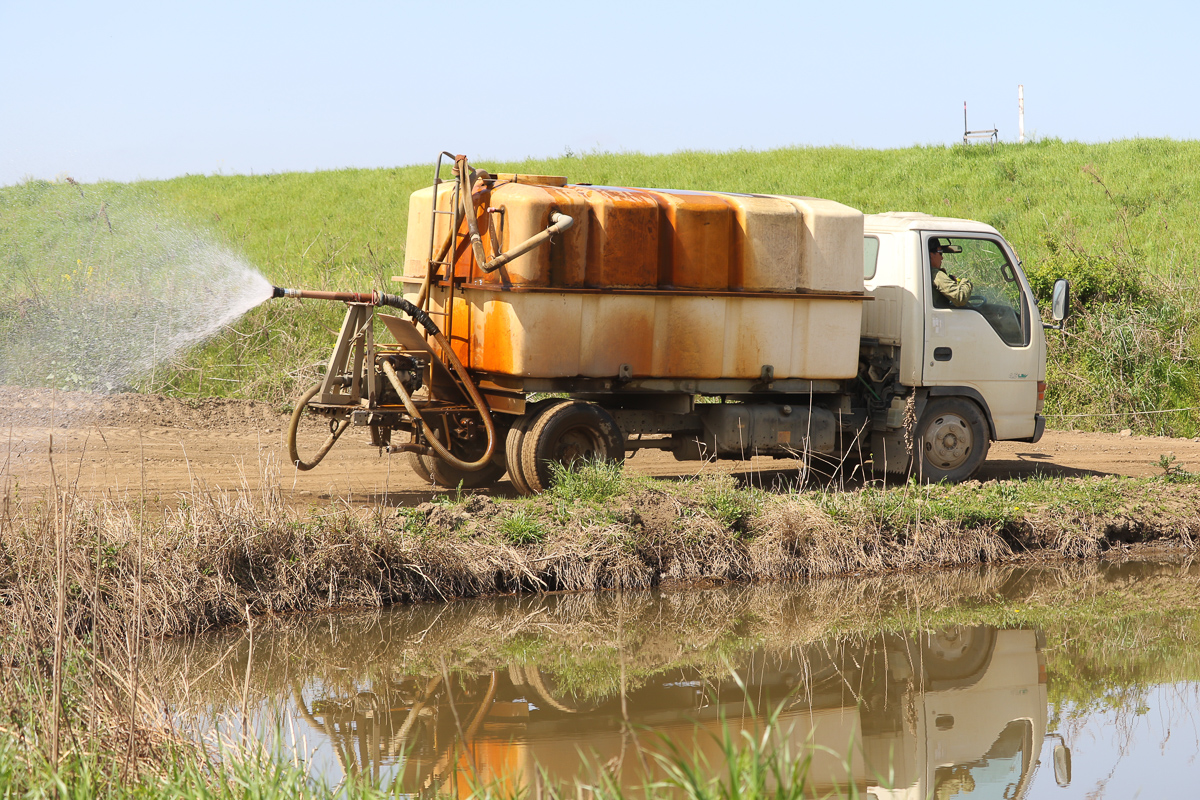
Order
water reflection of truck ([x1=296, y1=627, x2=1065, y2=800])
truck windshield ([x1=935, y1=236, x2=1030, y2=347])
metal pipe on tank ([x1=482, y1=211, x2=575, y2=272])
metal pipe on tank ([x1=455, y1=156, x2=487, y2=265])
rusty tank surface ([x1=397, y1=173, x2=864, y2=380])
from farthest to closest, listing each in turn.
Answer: truck windshield ([x1=935, y1=236, x2=1030, y2=347]) < rusty tank surface ([x1=397, y1=173, x2=864, y2=380]) < metal pipe on tank ([x1=455, y1=156, x2=487, y2=265]) < metal pipe on tank ([x1=482, y1=211, x2=575, y2=272]) < water reflection of truck ([x1=296, y1=627, x2=1065, y2=800])

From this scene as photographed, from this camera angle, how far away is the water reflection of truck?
4.93 m

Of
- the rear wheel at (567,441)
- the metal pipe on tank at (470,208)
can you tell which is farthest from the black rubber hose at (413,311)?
the rear wheel at (567,441)

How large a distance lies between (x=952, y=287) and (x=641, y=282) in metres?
3.14

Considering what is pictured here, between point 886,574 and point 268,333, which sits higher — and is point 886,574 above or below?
below

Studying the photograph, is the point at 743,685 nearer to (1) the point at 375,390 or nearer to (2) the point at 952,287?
(1) the point at 375,390

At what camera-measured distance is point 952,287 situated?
10.2 meters

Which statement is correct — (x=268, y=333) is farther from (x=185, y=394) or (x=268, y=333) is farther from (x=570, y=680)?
(x=570, y=680)

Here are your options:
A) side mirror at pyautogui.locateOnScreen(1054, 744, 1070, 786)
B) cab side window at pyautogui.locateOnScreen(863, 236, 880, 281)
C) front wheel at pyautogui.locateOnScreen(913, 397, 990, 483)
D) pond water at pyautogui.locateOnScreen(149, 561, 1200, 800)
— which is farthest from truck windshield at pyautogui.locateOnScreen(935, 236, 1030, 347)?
side mirror at pyautogui.locateOnScreen(1054, 744, 1070, 786)

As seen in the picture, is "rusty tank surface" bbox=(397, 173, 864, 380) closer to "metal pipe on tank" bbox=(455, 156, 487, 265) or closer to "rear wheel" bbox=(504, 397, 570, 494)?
"metal pipe on tank" bbox=(455, 156, 487, 265)

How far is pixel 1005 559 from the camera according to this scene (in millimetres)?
8680

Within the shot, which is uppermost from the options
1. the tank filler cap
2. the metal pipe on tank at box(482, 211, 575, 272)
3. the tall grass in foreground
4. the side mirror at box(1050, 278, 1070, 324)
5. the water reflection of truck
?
the tank filler cap

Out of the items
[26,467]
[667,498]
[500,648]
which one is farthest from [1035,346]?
[26,467]

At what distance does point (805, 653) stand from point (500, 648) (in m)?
1.83

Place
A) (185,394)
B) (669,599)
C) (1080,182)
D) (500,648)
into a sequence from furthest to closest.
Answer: (1080,182) < (185,394) < (669,599) < (500,648)
